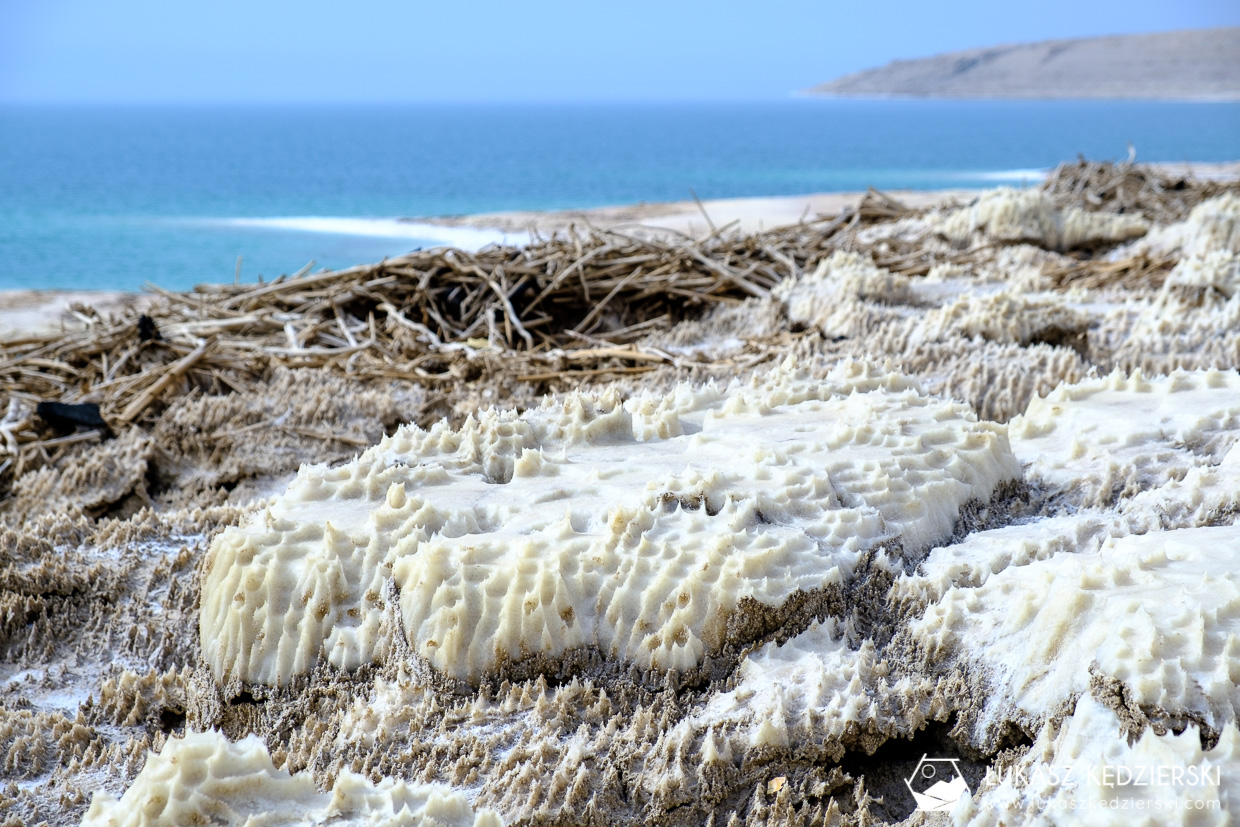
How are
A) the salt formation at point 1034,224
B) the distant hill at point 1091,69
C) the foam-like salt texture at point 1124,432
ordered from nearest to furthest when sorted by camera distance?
1. the foam-like salt texture at point 1124,432
2. the salt formation at point 1034,224
3. the distant hill at point 1091,69

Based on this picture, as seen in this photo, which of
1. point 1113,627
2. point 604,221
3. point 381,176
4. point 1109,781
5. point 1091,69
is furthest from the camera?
point 1091,69

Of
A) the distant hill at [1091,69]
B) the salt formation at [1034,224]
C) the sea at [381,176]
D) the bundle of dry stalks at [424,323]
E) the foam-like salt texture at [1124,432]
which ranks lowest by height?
the sea at [381,176]

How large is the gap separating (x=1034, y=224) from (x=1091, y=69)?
131891 millimetres

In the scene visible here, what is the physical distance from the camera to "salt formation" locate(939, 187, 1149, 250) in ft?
17.0

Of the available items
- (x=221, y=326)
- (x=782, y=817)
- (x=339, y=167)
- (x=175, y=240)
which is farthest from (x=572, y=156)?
(x=782, y=817)

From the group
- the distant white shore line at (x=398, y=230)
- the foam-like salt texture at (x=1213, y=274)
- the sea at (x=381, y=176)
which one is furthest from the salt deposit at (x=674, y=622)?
the distant white shore line at (x=398, y=230)

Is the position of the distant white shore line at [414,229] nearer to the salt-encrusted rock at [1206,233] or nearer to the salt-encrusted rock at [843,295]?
the salt-encrusted rock at [1206,233]

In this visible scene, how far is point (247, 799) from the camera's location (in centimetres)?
104

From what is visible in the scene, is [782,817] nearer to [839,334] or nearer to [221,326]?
[839,334]

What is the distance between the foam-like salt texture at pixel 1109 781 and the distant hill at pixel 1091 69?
123159 millimetres

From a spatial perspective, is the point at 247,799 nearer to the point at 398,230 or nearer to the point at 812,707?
the point at 812,707

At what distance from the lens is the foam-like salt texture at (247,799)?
1.00 m

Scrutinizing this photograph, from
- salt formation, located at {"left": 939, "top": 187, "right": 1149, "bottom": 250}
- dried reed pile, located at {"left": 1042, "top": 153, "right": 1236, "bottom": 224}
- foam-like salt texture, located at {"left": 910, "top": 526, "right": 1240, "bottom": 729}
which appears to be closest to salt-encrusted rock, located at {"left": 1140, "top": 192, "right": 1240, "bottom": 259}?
salt formation, located at {"left": 939, "top": 187, "right": 1149, "bottom": 250}

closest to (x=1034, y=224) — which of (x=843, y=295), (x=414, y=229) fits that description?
(x=843, y=295)
